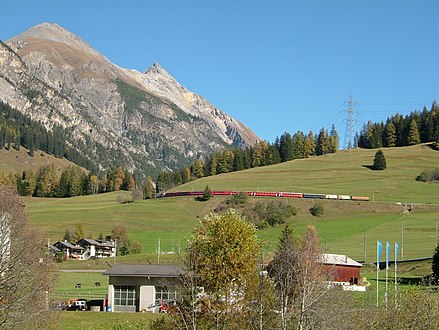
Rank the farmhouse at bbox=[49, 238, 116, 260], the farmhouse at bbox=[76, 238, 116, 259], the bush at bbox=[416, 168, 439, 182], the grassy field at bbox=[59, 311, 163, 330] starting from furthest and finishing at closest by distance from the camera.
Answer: the bush at bbox=[416, 168, 439, 182]
the farmhouse at bbox=[76, 238, 116, 259]
the farmhouse at bbox=[49, 238, 116, 260]
the grassy field at bbox=[59, 311, 163, 330]

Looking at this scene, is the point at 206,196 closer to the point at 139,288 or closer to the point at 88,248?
the point at 88,248

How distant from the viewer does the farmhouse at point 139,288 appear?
198 feet

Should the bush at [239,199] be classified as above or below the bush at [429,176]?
below

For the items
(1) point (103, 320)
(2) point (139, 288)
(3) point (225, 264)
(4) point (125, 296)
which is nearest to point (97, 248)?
(4) point (125, 296)

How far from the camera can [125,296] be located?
62.0 metres

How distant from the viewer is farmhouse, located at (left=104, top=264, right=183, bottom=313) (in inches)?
2373

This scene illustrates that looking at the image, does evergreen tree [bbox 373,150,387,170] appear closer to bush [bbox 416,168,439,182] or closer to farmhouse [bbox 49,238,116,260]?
bush [bbox 416,168,439,182]

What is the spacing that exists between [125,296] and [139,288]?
153cm

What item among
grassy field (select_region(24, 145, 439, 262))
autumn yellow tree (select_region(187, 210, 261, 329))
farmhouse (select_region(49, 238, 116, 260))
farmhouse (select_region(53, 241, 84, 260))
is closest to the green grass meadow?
grassy field (select_region(24, 145, 439, 262))

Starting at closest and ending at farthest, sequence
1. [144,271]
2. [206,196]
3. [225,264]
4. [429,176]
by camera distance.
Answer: [225,264] → [144,271] → [206,196] → [429,176]

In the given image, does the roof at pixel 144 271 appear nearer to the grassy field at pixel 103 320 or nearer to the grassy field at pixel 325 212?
the grassy field at pixel 103 320

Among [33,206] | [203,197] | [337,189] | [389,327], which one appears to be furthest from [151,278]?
[33,206]

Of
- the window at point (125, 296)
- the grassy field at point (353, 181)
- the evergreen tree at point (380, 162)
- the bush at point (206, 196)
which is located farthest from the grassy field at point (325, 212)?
the window at point (125, 296)

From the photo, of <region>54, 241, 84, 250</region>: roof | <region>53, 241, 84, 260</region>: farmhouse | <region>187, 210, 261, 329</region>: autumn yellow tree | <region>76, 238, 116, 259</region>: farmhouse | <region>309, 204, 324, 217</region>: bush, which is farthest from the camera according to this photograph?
<region>309, 204, 324, 217</region>: bush
